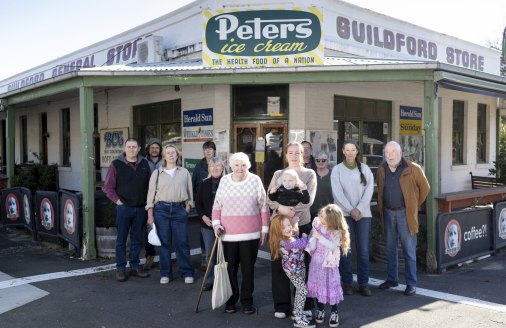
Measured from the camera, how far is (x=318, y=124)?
33.6 ft

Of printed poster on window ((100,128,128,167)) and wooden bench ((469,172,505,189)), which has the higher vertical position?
printed poster on window ((100,128,128,167))

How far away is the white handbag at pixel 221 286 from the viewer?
4.84m

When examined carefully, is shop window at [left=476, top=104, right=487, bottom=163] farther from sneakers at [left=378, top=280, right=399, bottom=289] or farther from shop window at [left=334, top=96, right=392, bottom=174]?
sneakers at [left=378, top=280, right=399, bottom=289]

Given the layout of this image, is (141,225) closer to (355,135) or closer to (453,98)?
(355,135)

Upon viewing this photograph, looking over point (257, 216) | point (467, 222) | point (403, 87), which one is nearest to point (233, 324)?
point (257, 216)

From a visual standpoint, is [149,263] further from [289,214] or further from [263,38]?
[263,38]

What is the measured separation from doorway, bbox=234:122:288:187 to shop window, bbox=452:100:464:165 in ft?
22.5

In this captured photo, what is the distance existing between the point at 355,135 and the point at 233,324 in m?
7.52

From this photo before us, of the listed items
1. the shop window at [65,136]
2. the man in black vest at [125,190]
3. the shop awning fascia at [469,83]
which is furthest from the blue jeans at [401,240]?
the shop window at [65,136]

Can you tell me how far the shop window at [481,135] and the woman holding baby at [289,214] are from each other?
1208cm

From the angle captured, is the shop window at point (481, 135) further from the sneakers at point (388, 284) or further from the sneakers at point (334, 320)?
the sneakers at point (334, 320)

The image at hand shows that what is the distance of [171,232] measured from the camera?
621 cm

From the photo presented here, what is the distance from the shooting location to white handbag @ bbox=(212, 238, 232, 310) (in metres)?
4.84

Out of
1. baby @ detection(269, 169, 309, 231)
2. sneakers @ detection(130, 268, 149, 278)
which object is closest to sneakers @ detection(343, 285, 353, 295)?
baby @ detection(269, 169, 309, 231)
